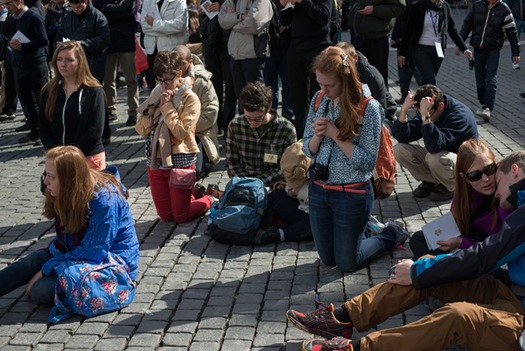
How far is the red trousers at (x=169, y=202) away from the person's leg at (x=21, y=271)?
1633mm

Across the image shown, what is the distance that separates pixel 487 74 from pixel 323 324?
23.2 feet

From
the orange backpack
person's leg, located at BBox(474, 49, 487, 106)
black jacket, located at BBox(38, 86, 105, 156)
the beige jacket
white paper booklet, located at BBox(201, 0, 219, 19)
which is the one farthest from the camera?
person's leg, located at BBox(474, 49, 487, 106)

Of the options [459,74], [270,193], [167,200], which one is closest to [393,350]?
[270,193]

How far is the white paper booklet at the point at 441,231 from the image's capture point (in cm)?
503

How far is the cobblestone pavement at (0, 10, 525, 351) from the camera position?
4.78 m

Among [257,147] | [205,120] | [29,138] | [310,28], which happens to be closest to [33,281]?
[257,147]

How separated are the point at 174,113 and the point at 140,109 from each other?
0.35 m

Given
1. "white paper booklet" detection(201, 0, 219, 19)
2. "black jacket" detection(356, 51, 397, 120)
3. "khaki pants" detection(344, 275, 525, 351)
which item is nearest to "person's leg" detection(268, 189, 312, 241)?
"black jacket" detection(356, 51, 397, 120)

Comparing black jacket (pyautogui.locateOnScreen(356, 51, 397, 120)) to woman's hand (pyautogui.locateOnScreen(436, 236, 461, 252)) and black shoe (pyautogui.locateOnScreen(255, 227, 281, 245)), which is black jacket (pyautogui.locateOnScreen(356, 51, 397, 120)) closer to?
black shoe (pyautogui.locateOnScreen(255, 227, 281, 245))

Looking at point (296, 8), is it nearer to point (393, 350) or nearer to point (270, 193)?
point (270, 193)

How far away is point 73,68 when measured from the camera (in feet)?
21.8

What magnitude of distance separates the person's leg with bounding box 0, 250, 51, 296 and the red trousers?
1633 mm

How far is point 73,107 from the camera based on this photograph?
21.8ft

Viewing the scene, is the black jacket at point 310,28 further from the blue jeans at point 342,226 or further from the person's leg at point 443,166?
the blue jeans at point 342,226
